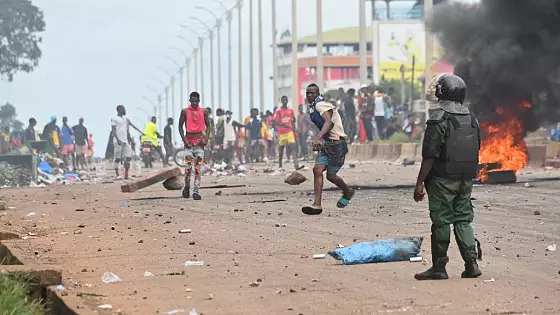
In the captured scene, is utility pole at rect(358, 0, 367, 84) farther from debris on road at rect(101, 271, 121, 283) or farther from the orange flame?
debris on road at rect(101, 271, 121, 283)

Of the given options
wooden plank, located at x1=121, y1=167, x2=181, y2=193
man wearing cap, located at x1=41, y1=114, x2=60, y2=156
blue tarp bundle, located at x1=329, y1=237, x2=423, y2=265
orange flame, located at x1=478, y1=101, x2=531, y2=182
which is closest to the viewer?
blue tarp bundle, located at x1=329, y1=237, x2=423, y2=265

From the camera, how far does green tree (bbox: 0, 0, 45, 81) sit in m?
62.9

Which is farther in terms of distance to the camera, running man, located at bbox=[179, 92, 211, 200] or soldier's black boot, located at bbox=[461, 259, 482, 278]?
running man, located at bbox=[179, 92, 211, 200]

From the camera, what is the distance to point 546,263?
9.03 metres

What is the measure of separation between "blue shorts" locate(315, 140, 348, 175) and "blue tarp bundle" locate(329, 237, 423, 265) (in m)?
4.66

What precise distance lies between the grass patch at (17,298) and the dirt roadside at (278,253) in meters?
0.29

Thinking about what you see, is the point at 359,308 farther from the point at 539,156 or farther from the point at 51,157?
the point at 51,157

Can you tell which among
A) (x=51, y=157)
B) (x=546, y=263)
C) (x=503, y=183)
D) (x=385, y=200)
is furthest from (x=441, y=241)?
(x=51, y=157)

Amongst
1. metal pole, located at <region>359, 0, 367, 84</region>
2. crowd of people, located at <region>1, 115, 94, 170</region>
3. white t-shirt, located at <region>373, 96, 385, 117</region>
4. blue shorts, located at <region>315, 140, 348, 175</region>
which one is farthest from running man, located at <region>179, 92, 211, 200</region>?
metal pole, located at <region>359, 0, 367, 84</region>

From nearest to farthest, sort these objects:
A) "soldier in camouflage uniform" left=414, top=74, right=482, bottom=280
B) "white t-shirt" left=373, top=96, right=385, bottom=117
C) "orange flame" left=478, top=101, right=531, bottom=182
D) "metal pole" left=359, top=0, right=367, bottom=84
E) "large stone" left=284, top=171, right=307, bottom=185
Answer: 1. "soldier in camouflage uniform" left=414, top=74, right=482, bottom=280
2. "orange flame" left=478, top=101, right=531, bottom=182
3. "large stone" left=284, top=171, right=307, bottom=185
4. "white t-shirt" left=373, top=96, right=385, bottom=117
5. "metal pole" left=359, top=0, right=367, bottom=84

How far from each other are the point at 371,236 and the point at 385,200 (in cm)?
486

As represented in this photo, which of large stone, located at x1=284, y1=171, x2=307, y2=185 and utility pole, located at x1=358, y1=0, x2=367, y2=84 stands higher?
utility pole, located at x1=358, y1=0, x2=367, y2=84

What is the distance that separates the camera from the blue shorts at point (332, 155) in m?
13.9

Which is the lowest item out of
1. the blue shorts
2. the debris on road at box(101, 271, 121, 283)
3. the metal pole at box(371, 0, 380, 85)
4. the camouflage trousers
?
the debris on road at box(101, 271, 121, 283)
